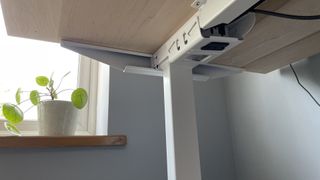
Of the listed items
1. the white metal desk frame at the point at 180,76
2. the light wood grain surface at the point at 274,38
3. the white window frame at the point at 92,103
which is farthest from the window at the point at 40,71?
the light wood grain surface at the point at 274,38

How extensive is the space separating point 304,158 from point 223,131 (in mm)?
451

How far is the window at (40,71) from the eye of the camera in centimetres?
118

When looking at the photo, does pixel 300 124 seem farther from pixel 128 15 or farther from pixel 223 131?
pixel 128 15

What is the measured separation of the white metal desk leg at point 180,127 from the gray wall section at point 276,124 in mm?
544

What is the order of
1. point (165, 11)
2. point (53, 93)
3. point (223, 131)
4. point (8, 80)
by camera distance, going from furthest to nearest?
point (223, 131), point (8, 80), point (53, 93), point (165, 11)

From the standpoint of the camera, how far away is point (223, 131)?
1.36 metres

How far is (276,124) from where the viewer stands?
1086 mm

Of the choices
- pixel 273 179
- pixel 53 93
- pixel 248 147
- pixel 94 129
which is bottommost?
pixel 273 179

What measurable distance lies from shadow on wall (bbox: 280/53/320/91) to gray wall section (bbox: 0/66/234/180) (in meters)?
0.48

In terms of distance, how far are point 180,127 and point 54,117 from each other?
58cm

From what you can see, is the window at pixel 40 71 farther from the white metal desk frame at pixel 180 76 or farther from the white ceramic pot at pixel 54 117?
the white metal desk frame at pixel 180 76

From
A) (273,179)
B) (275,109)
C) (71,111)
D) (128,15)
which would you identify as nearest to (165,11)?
(128,15)

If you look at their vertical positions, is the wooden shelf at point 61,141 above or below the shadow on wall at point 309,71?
below

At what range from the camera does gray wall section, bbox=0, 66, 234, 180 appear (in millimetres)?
946
